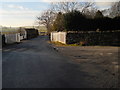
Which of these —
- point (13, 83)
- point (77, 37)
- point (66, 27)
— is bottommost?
point (13, 83)

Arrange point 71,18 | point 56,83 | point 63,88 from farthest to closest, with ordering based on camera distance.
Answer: point 71,18
point 56,83
point 63,88

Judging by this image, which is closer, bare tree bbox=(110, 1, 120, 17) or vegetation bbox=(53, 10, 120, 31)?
vegetation bbox=(53, 10, 120, 31)

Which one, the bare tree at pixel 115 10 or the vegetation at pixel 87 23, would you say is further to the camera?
the bare tree at pixel 115 10

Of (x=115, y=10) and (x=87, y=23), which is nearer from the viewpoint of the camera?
(x=87, y=23)

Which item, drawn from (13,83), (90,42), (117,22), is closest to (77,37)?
(90,42)

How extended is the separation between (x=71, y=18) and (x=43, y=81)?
53.0ft

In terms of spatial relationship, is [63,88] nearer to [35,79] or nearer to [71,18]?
[35,79]

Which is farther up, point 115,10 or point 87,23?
point 115,10

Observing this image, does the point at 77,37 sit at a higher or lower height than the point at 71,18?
lower

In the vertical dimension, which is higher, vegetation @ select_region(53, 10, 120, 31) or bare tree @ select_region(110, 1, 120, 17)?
bare tree @ select_region(110, 1, 120, 17)

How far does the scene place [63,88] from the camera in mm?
4758

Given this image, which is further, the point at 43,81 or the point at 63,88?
the point at 43,81

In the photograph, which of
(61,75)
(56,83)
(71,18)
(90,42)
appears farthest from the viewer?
(71,18)

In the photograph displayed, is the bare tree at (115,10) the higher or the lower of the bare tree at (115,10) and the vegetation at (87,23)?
the higher
